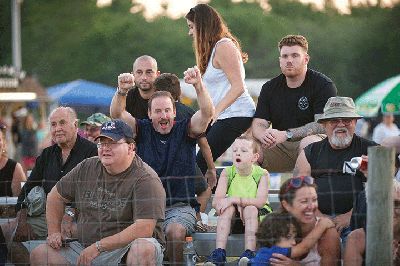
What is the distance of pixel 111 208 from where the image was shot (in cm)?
853

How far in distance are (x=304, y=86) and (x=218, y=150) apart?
3.10ft

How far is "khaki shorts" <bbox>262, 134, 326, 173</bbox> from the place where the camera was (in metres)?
9.96

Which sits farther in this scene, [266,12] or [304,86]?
[266,12]

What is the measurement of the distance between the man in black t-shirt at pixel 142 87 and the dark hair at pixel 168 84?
0.89 ft

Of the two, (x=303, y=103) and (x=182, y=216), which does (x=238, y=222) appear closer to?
(x=182, y=216)

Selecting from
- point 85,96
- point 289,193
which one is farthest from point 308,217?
point 85,96

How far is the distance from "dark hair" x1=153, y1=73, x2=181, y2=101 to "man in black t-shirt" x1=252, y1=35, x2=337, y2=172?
74 centimetres

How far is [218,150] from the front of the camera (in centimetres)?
1019

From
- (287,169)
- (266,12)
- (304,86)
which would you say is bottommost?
(287,169)

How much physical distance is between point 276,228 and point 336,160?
1172mm

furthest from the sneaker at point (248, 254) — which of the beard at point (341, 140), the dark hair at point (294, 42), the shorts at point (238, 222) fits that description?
the dark hair at point (294, 42)

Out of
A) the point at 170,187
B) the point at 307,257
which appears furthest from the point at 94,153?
the point at 307,257

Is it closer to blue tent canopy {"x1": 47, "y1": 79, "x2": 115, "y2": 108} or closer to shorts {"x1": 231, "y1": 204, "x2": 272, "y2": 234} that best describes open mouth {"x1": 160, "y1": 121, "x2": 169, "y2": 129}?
shorts {"x1": 231, "y1": 204, "x2": 272, "y2": 234}

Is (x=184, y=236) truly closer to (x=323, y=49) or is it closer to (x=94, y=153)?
(x=94, y=153)
